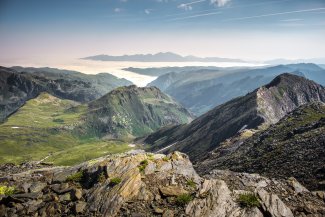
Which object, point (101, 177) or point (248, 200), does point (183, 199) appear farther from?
point (101, 177)

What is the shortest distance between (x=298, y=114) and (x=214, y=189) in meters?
156

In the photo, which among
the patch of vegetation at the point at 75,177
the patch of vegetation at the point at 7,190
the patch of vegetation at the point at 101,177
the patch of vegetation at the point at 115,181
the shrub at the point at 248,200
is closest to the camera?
the shrub at the point at 248,200

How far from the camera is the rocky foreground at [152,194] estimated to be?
112 feet

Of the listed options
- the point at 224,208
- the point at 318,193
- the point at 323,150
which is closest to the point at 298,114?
the point at 323,150

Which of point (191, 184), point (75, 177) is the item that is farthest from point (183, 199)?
point (75, 177)

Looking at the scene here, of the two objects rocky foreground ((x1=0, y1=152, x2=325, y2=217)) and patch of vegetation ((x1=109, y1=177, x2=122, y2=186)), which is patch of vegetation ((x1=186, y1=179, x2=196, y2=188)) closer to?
rocky foreground ((x1=0, y1=152, x2=325, y2=217))

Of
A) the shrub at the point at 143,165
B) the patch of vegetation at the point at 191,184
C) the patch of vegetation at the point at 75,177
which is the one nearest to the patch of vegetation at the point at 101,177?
the patch of vegetation at the point at 75,177

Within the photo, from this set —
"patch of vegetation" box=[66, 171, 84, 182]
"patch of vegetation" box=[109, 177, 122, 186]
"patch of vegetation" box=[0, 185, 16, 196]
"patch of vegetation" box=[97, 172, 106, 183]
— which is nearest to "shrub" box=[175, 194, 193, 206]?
"patch of vegetation" box=[109, 177, 122, 186]

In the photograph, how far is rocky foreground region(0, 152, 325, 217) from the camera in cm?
3419

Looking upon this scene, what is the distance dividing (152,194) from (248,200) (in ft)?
35.0

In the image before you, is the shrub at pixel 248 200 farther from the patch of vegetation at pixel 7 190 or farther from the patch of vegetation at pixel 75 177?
the patch of vegetation at pixel 7 190

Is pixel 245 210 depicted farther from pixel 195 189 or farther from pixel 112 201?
pixel 112 201

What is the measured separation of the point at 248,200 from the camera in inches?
1352

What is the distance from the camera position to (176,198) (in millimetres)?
35250
